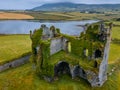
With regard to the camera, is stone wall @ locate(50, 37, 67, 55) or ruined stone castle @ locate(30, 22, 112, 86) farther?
stone wall @ locate(50, 37, 67, 55)

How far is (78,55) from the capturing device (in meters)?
41.3

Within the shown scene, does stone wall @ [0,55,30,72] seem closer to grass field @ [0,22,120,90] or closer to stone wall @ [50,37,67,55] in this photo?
grass field @ [0,22,120,90]

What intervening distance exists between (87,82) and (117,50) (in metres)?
36.1

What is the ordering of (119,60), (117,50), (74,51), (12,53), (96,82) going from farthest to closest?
(117,50) → (119,60) → (12,53) → (74,51) → (96,82)

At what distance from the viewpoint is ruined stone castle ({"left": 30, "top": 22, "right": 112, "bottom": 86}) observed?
37938 mm

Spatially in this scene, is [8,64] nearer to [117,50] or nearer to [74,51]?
[74,51]

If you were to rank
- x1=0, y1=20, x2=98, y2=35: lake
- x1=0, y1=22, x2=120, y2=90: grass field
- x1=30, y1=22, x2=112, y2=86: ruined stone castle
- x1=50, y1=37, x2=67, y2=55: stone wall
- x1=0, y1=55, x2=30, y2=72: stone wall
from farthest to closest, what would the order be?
x1=0, y1=20, x2=98, y2=35: lake < x1=0, y1=55, x2=30, y2=72: stone wall < x1=50, y1=37, x2=67, y2=55: stone wall < x1=30, y1=22, x2=112, y2=86: ruined stone castle < x1=0, y1=22, x2=120, y2=90: grass field

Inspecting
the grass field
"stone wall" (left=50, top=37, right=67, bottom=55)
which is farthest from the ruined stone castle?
the grass field

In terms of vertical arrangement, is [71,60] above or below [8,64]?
above

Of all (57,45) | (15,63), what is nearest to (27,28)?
(15,63)

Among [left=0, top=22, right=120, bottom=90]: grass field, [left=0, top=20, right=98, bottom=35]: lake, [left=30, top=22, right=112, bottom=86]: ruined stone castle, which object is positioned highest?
[left=30, top=22, right=112, bottom=86]: ruined stone castle

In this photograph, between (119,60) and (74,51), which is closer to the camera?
(74,51)

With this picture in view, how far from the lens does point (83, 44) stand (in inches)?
1586

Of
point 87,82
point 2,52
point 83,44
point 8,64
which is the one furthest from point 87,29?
point 2,52
